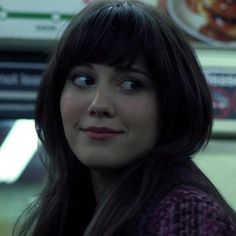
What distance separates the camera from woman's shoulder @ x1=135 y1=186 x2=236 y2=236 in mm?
1431

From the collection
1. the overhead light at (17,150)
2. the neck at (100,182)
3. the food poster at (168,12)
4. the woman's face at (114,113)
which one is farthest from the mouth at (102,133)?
the overhead light at (17,150)

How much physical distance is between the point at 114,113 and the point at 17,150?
258 centimetres

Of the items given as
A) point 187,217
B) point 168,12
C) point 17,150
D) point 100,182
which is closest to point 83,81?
point 100,182

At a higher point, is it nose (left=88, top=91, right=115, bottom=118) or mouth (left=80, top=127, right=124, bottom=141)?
nose (left=88, top=91, right=115, bottom=118)

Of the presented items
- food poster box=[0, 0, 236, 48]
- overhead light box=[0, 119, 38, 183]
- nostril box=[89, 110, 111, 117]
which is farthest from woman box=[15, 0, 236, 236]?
overhead light box=[0, 119, 38, 183]

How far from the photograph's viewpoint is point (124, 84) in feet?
5.25

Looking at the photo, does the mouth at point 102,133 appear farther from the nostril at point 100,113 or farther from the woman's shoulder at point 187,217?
the woman's shoulder at point 187,217

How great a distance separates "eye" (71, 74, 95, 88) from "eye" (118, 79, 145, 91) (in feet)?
0.24

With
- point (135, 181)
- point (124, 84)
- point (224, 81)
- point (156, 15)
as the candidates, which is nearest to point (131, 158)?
point (135, 181)

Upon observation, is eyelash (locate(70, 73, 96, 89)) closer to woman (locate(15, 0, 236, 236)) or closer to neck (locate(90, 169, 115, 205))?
woman (locate(15, 0, 236, 236))

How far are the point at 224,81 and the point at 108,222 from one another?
2457 millimetres

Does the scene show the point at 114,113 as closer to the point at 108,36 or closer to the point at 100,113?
the point at 100,113

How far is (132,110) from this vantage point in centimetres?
159

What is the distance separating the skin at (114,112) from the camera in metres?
1.59
